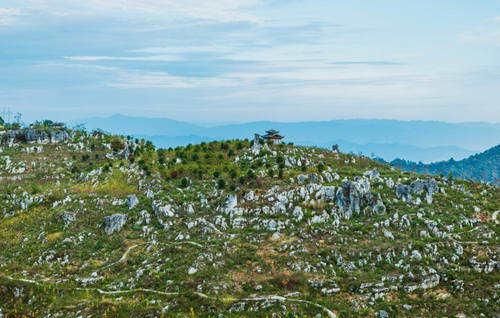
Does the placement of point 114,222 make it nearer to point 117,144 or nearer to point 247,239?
point 247,239

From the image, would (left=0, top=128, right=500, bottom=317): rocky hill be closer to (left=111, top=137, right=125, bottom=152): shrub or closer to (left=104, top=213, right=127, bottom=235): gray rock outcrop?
(left=104, top=213, right=127, bottom=235): gray rock outcrop

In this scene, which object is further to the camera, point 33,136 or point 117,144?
point 33,136

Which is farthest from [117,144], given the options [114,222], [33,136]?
[114,222]

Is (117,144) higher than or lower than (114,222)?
higher

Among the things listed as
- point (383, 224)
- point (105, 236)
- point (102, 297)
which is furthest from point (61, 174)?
point (383, 224)

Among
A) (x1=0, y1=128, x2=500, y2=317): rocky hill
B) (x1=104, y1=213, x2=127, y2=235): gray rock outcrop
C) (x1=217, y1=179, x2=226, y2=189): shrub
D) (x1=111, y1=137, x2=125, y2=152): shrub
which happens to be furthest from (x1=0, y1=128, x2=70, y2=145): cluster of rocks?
(x1=217, y1=179, x2=226, y2=189): shrub

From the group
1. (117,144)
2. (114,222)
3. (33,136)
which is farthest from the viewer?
(33,136)

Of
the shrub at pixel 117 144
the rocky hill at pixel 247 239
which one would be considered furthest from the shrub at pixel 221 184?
the shrub at pixel 117 144

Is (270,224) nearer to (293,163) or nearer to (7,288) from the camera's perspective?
(293,163)

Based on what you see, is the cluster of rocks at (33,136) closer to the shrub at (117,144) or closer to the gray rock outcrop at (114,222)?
the shrub at (117,144)
